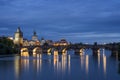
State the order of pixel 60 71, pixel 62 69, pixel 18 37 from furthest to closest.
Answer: pixel 18 37 < pixel 62 69 < pixel 60 71

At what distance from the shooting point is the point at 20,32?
193 m

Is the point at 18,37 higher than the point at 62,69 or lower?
higher

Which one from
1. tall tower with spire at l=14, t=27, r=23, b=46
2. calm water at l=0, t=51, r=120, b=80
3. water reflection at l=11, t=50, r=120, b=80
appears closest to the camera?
calm water at l=0, t=51, r=120, b=80

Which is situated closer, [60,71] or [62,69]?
[60,71]

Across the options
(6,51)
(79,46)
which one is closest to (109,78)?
(6,51)

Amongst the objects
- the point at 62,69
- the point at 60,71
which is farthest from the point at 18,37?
the point at 60,71

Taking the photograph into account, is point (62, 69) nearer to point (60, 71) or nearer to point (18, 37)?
point (60, 71)

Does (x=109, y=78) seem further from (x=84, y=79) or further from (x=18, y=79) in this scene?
(x=18, y=79)

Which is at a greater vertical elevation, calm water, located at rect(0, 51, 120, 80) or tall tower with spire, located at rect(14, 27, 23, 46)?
tall tower with spire, located at rect(14, 27, 23, 46)

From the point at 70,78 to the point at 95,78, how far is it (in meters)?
2.90

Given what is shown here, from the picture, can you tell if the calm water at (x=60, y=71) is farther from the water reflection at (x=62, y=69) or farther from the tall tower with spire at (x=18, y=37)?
→ the tall tower with spire at (x=18, y=37)

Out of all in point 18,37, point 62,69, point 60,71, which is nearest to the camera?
point 60,71

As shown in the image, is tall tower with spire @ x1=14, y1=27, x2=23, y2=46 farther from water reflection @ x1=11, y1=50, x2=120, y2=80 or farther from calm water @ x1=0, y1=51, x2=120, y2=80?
calm water @ x1=0, y1=51, x2=120, y2=80

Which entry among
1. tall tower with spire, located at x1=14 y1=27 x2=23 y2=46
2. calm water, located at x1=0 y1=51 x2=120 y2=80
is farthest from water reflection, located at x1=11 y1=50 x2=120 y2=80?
tall tower with spire, located at x1=14 y1=27 x2=23 y2=46
